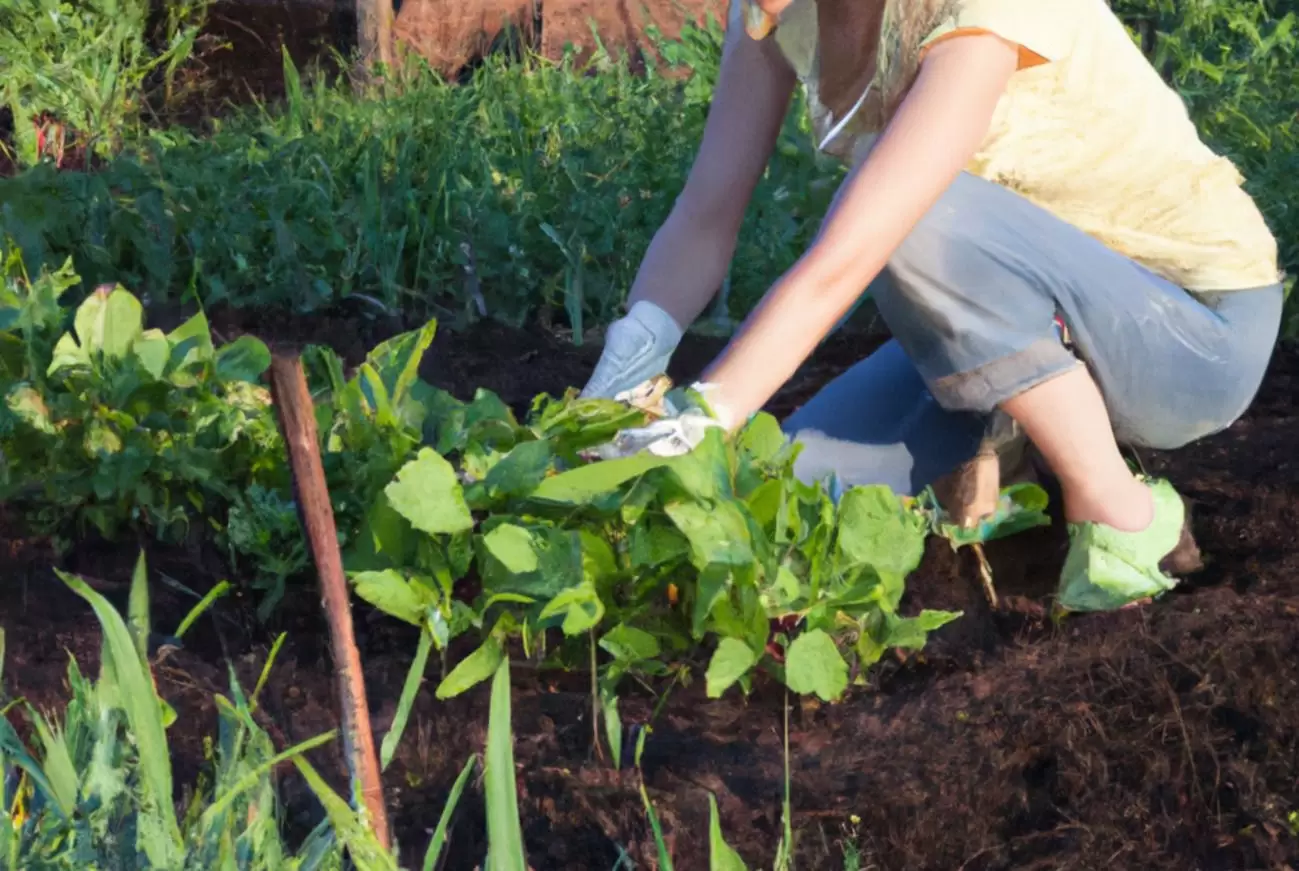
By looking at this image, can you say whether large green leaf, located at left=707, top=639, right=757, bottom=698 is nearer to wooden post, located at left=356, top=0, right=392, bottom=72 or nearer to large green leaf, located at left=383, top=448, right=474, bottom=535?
large green leaf, located at left=383, top=448, right=474, bottom=535

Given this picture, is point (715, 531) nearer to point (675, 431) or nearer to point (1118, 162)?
point (675, 431)

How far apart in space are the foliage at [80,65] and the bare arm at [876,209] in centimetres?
257

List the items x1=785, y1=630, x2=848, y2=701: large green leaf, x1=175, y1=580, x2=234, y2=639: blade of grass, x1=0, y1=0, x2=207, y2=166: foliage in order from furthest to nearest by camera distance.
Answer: x1=0, y1=0, x2=207, y2=166: foliage < x1=785, y1=630, x2=848, y2=701: large green leaf < x1=175, y1=580, x2=234, y2=639: blade of grass

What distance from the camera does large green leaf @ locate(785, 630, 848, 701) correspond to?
1.42 m

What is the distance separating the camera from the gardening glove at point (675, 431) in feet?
4.76

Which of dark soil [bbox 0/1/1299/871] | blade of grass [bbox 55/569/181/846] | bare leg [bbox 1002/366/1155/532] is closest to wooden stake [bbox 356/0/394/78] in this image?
dark soil [bbox 0/1/1299/871]

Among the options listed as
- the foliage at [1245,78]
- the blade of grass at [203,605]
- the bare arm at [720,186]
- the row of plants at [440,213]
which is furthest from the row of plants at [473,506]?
the foliage at [1245,78]

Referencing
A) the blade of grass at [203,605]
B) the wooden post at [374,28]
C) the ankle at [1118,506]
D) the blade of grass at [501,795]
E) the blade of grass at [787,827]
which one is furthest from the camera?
the wooden post at [374,28]

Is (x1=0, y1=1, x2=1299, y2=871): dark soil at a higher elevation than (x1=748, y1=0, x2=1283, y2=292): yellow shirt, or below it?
below

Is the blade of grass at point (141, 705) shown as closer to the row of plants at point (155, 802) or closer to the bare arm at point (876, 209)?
the row of plants at point (155, 802)

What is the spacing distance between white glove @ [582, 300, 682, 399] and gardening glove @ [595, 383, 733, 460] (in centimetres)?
30

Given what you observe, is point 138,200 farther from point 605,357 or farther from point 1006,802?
point 1006,802

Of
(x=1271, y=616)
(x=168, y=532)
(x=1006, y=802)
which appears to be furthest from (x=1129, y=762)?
(x=168, y=532)

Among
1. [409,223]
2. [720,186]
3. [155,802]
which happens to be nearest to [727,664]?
[155,802]
